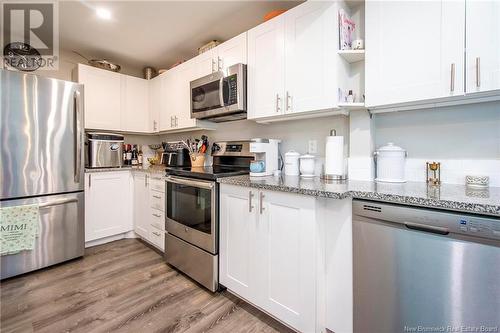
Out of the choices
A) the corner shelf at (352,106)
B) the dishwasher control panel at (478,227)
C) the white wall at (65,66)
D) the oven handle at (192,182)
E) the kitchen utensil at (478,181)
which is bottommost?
the dishwasher control panel at (478,227)

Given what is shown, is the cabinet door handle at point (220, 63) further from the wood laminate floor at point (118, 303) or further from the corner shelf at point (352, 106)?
the wood laminate floor at point (118, 303)

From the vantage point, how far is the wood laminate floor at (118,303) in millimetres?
1483

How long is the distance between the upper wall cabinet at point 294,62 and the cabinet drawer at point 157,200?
1269mm

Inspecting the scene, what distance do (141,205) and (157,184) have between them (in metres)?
0.50

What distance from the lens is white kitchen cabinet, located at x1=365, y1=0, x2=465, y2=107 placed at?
118cm

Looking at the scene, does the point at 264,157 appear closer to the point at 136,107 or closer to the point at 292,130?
the point at 292,130

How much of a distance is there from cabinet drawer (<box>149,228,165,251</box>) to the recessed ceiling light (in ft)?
6.99

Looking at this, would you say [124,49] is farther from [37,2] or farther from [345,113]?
[345,113]

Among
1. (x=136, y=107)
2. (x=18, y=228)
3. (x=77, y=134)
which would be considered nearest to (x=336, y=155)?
(x=77, y=134)

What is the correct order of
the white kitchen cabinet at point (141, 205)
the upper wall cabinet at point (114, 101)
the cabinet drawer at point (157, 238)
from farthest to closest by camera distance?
1. the upper wall cabinet at point (114, 101)
2. the white kitchen cabinet at point (141, 205)
3. the cabinet drawer at point (157, 238)

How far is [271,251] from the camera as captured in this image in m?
1.47

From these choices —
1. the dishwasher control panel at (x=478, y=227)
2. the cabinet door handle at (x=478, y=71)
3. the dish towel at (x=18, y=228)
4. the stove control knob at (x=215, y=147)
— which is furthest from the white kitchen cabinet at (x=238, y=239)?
the dish towel at (x=18, y=228)

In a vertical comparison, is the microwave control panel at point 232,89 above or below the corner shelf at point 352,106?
above

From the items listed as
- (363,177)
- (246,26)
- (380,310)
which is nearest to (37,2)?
(246,26)
